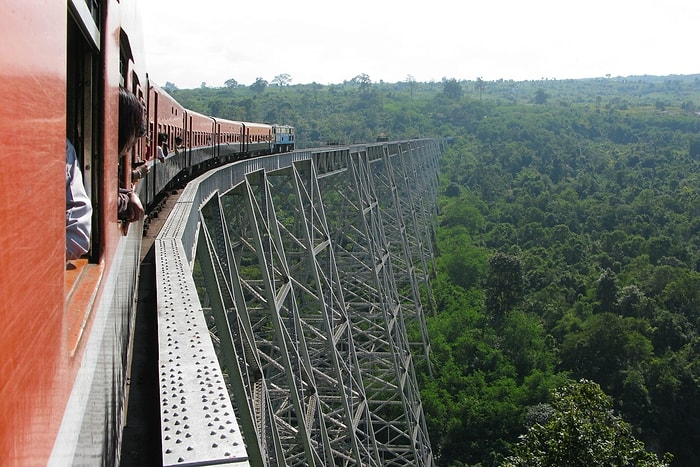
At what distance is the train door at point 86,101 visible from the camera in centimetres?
200

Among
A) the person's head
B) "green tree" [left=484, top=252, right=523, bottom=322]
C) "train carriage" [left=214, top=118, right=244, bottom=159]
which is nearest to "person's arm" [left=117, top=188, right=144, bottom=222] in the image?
the person's head

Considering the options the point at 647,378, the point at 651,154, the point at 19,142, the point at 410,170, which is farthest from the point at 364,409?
the point at 651,154

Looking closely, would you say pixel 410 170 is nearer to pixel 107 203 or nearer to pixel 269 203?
pixel 269 203

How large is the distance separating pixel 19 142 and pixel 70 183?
782 mm

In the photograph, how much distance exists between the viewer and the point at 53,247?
4.15 ft

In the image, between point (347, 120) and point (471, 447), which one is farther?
point (347, 120)

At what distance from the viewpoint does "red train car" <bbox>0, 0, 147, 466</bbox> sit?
0.91m

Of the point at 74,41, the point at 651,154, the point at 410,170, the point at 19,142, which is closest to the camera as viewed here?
the point at 19,142

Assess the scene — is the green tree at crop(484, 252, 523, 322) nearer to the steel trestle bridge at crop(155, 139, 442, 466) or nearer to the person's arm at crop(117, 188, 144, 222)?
the steel trestle bridge at crop(155, 139, 442, 466)

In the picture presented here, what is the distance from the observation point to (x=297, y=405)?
302 inches

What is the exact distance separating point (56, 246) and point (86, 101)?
0.86 meters

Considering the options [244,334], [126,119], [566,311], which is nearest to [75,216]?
[126,119]

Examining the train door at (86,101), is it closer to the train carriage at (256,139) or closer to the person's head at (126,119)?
the person's head at (126,119)

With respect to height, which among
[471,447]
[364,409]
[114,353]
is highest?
[114,353]
